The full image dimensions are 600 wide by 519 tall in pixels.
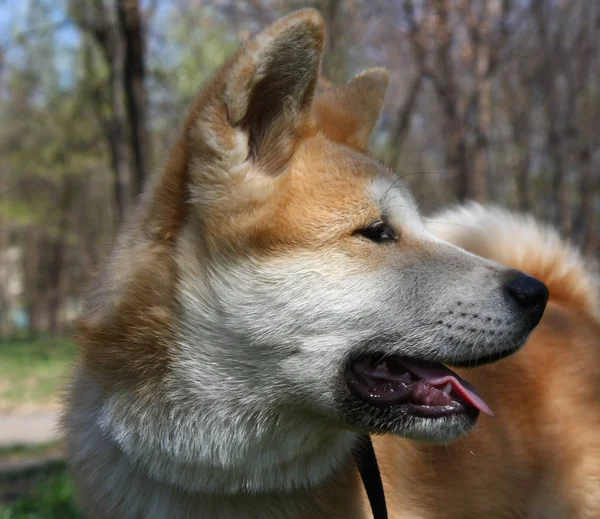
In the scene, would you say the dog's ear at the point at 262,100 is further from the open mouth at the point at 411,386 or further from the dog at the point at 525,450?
the dog at the point at 525,450

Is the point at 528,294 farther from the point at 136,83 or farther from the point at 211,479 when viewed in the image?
the point at 136,83

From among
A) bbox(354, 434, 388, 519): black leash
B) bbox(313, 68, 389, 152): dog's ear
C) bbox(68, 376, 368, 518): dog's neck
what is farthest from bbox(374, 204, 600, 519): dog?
bbox(313, 68, 389, 152): dog's ear

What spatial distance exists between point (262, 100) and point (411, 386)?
1.09m

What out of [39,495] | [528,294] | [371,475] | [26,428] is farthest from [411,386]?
[26,428]

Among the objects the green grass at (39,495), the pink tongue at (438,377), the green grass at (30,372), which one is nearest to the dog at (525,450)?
the pink tongue at (438,377)

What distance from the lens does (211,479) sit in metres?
2.18

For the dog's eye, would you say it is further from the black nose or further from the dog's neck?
the dog's neck

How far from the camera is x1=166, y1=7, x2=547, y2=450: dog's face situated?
212 cm

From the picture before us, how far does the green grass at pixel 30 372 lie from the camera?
10836 millimetres

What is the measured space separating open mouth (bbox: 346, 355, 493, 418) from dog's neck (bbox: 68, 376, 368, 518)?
0.26 meters

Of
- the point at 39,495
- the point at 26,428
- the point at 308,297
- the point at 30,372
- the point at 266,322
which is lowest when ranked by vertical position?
the point at 30,372

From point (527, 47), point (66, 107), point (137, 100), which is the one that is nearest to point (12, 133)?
point (66, 107)

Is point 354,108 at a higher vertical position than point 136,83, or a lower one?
higher

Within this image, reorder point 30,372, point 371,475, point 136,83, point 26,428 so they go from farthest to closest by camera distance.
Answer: point 30,372
point 136,83
point 26,428
point 371,475
